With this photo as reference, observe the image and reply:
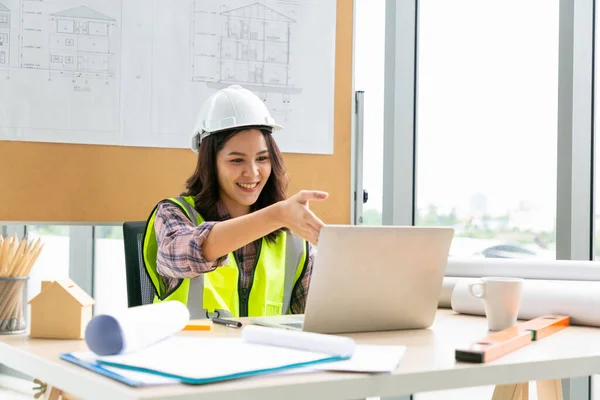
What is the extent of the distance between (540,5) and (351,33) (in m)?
0.69

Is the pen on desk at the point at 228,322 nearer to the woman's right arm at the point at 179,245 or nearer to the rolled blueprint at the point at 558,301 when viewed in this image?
the woman's right arm at the point at 179,245

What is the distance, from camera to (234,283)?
199cm

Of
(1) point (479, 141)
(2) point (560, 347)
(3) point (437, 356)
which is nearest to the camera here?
(3) point (437, 356)

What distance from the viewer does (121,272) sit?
3412 millimetres

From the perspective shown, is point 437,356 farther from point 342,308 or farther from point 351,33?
point 351,33

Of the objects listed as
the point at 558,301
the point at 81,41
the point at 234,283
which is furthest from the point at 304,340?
the point at 81,41

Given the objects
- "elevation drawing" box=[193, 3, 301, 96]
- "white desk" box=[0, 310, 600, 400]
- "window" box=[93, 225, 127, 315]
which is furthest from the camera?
"window" box=[93, 225, 127, 315]

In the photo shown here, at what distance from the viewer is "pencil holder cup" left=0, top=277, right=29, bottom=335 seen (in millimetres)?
1295

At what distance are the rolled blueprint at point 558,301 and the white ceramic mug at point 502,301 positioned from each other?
0.15 metres

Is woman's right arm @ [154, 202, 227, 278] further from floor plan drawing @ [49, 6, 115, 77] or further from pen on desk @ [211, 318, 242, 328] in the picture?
floor plan drawing @ [49, 6, 115, 77]

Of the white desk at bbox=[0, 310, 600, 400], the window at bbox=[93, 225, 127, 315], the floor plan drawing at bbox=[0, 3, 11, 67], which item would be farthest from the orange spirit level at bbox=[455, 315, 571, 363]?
the window at bbox=[93, 225, 127, 315]

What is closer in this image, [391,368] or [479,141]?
[391,368]

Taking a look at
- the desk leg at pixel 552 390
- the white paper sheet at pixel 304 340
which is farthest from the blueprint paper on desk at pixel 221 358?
the desk leg at pixel 552 390

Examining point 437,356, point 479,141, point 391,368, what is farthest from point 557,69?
point 391,368
